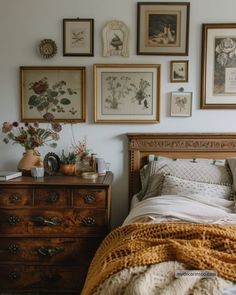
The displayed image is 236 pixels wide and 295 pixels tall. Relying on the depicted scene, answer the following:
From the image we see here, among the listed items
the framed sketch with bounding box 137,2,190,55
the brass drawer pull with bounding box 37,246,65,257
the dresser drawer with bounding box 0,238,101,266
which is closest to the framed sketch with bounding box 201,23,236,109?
the framed sketch with bounding box 137,2,190,55

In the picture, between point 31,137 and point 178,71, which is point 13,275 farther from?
point 178,71

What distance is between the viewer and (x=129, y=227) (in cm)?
155

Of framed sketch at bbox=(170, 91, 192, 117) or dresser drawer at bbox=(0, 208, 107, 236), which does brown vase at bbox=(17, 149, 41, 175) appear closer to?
dresser drawer at bbox=(0, 208, 107, 236)

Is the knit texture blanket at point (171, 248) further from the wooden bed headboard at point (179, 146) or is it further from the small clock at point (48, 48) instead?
the small clock at point (48, 48)

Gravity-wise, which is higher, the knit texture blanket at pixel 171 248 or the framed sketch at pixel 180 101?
the framed sketch at pixel 180 101

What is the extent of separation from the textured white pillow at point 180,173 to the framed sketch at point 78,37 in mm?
1080

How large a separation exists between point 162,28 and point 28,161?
152 cm

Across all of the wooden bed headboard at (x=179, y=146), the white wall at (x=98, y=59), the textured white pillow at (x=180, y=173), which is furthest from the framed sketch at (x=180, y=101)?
the textured white pillow at (x=180, y=173)

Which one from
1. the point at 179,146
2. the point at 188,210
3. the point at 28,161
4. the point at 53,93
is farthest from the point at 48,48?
the point at 188,210

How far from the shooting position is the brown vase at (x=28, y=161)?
238 centimetres

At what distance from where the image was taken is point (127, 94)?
2549 mm

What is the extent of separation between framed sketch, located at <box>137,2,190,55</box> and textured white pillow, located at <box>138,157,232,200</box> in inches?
36.1

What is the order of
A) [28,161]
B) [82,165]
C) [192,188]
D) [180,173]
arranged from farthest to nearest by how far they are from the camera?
[82,165], [28,161], [180,173], [192,188]

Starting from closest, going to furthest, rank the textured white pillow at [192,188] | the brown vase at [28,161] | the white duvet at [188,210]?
1. the white duvet at [188,210]
2. the textured white pillow at [192,188]
3. the brown vase at [28,161]
